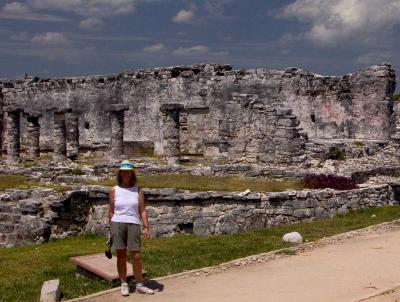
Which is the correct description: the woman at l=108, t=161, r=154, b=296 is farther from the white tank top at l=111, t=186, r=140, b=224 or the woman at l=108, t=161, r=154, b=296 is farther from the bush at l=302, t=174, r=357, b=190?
the bush at l=302, t=174, r=357, b=190

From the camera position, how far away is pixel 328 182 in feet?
51.2

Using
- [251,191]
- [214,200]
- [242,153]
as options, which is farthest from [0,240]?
[242,153]

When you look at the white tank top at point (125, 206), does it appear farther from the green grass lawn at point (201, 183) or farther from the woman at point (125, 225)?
the green grass lawn at point (201, 183)

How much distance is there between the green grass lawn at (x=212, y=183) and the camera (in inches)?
599

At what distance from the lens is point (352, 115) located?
26.6 m

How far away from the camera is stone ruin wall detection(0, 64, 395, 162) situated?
846 inches

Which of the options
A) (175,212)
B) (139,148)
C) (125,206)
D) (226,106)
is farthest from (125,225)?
(139,148)

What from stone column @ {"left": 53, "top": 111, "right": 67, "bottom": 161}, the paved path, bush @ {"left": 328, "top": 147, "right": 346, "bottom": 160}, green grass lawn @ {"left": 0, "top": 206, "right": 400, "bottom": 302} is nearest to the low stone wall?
green grass lawn @ {"left": 0, "top": 206, "right": 400, "bottom": 302}

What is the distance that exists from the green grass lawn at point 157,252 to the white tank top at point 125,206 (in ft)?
3.77

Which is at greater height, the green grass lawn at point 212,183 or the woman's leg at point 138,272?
the green grass lawn at point 212,183

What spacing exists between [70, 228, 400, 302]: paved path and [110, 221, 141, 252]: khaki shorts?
0.61 metres

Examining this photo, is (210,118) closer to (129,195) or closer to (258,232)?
(258,232)

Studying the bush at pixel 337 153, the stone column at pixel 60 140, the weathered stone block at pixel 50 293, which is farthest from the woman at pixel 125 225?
the stone column at pixel 60 140

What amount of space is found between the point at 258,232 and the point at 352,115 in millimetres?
15141
